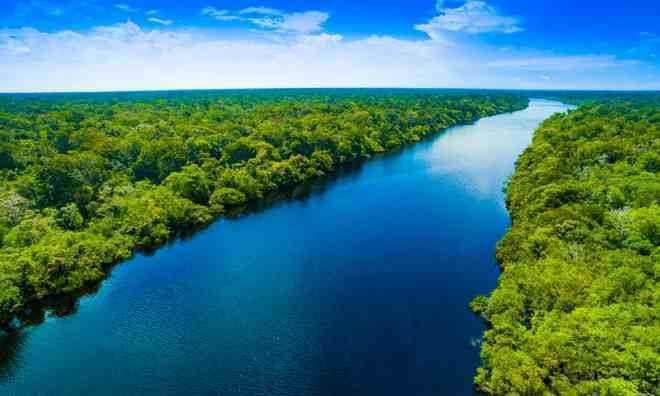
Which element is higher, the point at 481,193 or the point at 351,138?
the point at 351,138

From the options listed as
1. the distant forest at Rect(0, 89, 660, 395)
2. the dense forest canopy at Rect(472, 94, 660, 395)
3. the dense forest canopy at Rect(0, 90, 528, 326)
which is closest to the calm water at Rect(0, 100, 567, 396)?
the dense forest canopy at Rect(472, 94, 660, 395)

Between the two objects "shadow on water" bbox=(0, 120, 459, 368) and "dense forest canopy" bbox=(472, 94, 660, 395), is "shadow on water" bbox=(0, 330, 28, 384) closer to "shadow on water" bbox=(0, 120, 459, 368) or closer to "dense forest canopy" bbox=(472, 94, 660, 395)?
"shadow on water" bbox=(0, 120, 459, 368)

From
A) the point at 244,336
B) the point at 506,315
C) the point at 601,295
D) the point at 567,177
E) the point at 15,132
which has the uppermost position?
the point at 15,132

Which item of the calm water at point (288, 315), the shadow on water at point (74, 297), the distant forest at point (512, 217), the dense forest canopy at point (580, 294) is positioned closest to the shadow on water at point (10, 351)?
the shadow on water at point (74, 297)

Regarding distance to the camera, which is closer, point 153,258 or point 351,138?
point 153,258

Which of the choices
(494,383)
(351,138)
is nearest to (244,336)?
(494,383)

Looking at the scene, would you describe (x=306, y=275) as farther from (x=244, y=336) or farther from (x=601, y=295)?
(x=601, y=295)
